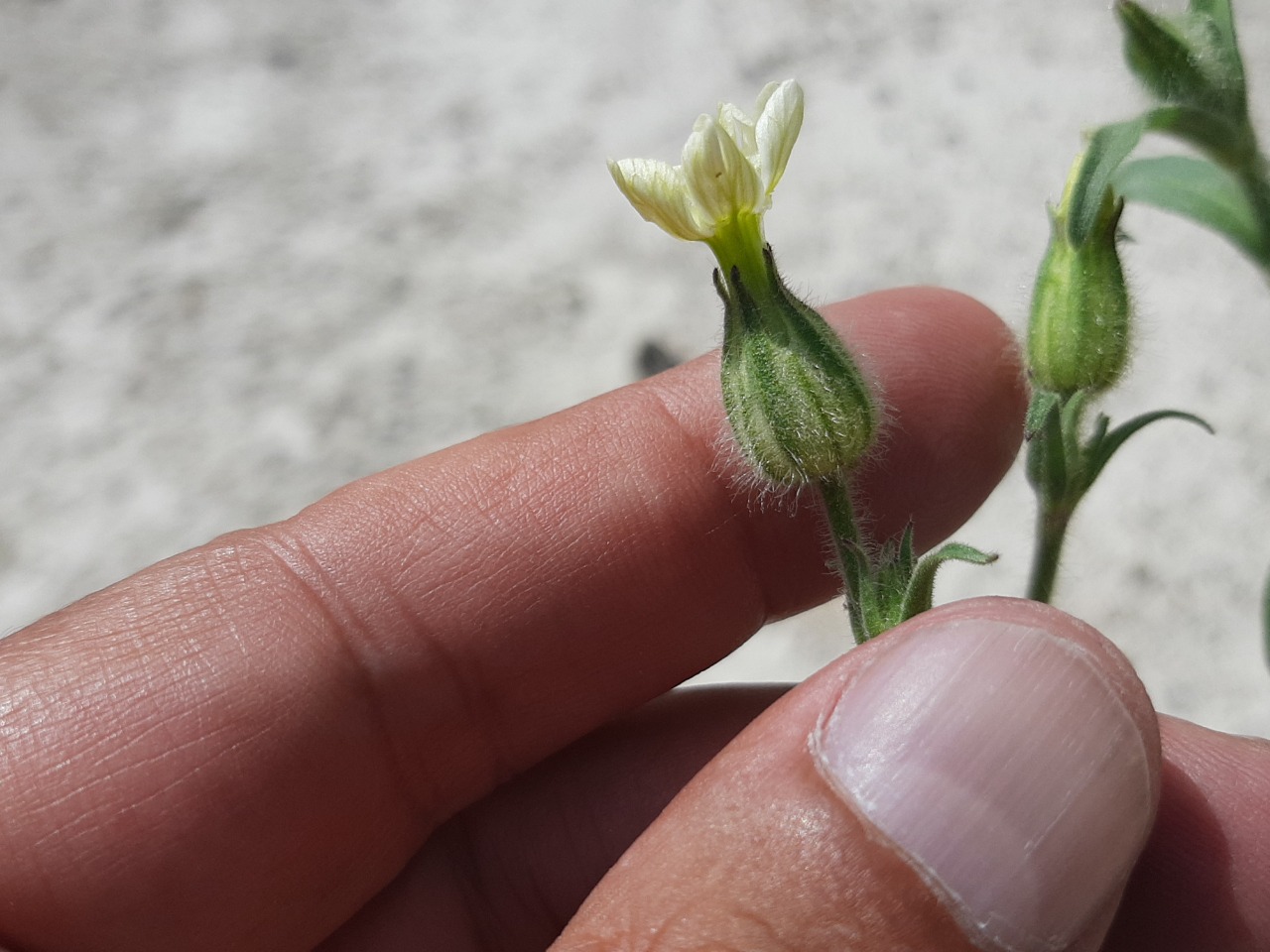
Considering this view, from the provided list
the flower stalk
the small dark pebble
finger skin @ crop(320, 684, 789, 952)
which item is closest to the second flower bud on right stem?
the flower stalk

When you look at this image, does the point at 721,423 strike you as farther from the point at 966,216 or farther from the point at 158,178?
the point at 158,178

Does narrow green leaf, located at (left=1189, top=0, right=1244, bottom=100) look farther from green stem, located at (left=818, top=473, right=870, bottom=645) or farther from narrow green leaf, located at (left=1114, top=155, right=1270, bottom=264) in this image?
green stem, located at (left=818, top=473, right=870, bottom=645)

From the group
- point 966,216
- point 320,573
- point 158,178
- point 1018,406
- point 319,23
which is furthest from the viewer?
point 319,23

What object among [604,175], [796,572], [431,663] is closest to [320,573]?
[431,663]

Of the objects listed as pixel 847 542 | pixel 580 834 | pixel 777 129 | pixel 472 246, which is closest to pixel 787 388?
pixel 847 542

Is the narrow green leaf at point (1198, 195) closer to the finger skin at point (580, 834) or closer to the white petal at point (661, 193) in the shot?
the white petal at point (661, 193)

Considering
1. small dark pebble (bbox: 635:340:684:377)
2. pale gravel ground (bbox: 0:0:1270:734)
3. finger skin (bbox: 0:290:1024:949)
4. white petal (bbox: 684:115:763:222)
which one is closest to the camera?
white petal (bbox: 684:115:763:222)

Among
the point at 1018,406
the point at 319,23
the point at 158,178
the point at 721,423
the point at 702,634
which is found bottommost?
the point at 702,634
